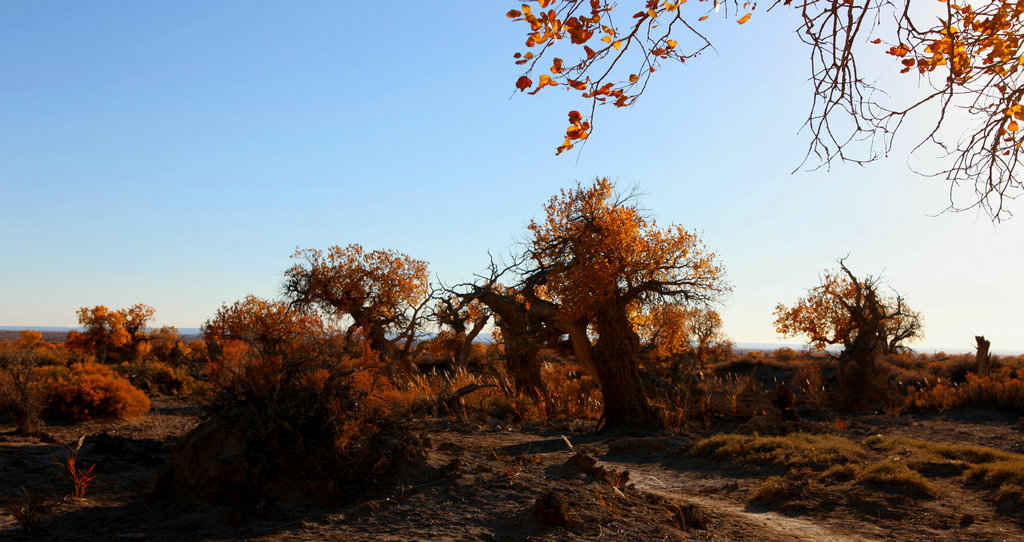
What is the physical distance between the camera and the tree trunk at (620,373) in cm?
1331

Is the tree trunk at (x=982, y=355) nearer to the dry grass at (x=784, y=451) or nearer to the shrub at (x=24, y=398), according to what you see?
the dry grass at (x=784, y=451)

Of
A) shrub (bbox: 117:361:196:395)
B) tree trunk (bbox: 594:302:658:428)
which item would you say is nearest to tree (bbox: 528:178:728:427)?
tree trunk (bbox: 594:302:658:428)

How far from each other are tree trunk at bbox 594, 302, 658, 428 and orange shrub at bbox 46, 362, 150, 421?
9326mm

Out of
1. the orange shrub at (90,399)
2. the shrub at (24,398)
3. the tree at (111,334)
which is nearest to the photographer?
the shrub at (24,398)

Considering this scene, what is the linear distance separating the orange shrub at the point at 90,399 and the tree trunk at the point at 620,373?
933cm

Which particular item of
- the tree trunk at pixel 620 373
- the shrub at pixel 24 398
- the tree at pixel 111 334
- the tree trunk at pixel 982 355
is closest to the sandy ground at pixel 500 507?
the shrub at pixel 24 398

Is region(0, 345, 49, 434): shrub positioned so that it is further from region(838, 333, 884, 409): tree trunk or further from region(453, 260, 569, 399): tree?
region(838, 333, 884, 409): tree trunk

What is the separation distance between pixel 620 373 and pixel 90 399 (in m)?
10.1

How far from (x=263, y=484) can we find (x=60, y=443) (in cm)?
500

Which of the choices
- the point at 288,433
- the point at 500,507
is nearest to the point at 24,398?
the point at 288,433

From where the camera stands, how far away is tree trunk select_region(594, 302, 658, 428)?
43.7 feet

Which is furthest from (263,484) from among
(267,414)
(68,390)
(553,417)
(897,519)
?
(553,417)

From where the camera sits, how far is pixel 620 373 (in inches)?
527

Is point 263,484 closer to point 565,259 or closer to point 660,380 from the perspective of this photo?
point 565,259
